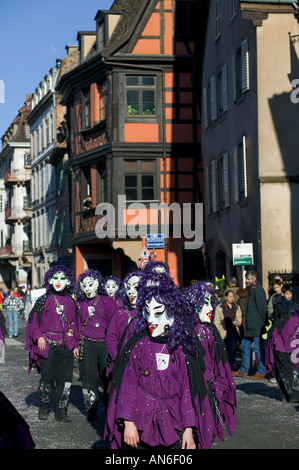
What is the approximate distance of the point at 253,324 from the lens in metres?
16.4

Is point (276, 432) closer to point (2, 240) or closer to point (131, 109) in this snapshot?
point (131, 109)

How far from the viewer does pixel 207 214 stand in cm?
3069

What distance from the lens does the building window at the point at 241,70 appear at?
24.1m

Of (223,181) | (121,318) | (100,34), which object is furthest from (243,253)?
(100,34)

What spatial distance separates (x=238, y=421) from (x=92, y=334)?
229 centimetres

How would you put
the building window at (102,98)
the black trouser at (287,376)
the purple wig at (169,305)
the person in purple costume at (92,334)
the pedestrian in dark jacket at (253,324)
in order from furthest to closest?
the building window at (102,98) < the pedestrian in dark jacket at (253,324) < the black trouser at (287,376) < the person in purple costume at (92,334) < the purple wig at (169,305)

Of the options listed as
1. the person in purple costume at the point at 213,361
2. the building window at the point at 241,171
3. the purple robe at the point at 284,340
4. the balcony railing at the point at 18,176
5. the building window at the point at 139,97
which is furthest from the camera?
the balcony railing at the point at 18,176

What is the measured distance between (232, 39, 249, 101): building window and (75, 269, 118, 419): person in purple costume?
12847 millimetres

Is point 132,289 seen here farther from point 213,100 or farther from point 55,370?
point 213,100

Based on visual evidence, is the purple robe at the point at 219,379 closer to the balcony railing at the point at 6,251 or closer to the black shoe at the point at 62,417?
the black shoe at the point at 62,417

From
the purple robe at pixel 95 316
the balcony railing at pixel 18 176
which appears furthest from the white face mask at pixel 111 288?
the balcony railing at pixel 18 176

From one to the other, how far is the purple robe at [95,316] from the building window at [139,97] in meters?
21.0

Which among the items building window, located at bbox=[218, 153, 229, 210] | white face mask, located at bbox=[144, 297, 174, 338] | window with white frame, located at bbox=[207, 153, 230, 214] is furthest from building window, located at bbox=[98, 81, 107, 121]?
white face mask, located at bbox=[144, 297, 174, 338]

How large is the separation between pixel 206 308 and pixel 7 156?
74017 millimetres
